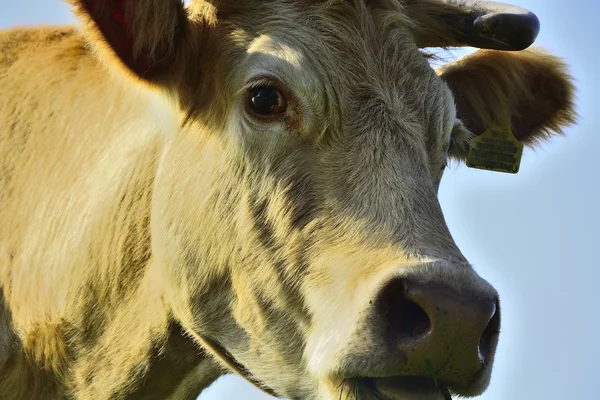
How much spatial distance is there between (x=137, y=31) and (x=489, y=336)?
2.05m

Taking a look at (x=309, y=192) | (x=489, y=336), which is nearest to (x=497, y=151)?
(x=309, y=192)

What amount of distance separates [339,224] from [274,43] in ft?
3.01

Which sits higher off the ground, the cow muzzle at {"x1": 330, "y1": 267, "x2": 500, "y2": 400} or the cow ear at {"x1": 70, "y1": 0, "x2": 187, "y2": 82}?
the cow ear at {"x1": 70, "y1": 0, "x2": 187, "y2": 82}

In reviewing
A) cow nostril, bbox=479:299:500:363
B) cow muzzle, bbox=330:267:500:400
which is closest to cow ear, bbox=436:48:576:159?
cow nostril, bbox=479:299:500:363

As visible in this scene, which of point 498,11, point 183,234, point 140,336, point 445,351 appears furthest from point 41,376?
point 498,11

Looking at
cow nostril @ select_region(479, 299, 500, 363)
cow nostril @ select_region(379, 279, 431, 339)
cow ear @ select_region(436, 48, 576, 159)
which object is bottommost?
cow ear @ select_region(436, 48, 576, 159)

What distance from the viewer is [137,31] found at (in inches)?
164

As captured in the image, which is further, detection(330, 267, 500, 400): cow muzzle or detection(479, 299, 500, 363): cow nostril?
detection(479, 299, 500, 363): cow nostril

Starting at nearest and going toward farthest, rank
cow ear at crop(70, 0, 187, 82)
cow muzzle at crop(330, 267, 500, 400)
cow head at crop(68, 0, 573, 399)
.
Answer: cow muzzle at crop(330, 267, 500, 400) → cow head at crop(68, 0, 573, 399) → cow ear at crop(70, 0, 187, 82)

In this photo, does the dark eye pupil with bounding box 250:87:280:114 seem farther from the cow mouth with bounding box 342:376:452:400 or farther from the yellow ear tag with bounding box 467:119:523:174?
the yellow ear tag with bounding box 467:119:523:174

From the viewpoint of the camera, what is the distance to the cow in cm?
336

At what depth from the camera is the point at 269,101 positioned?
3.96m

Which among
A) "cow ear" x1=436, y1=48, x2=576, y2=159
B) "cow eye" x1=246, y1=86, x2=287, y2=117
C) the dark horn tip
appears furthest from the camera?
"cow ear" x1=436, y1=48, x2=576, y2=159

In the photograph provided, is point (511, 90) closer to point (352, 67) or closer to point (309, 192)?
point (352, 67)
